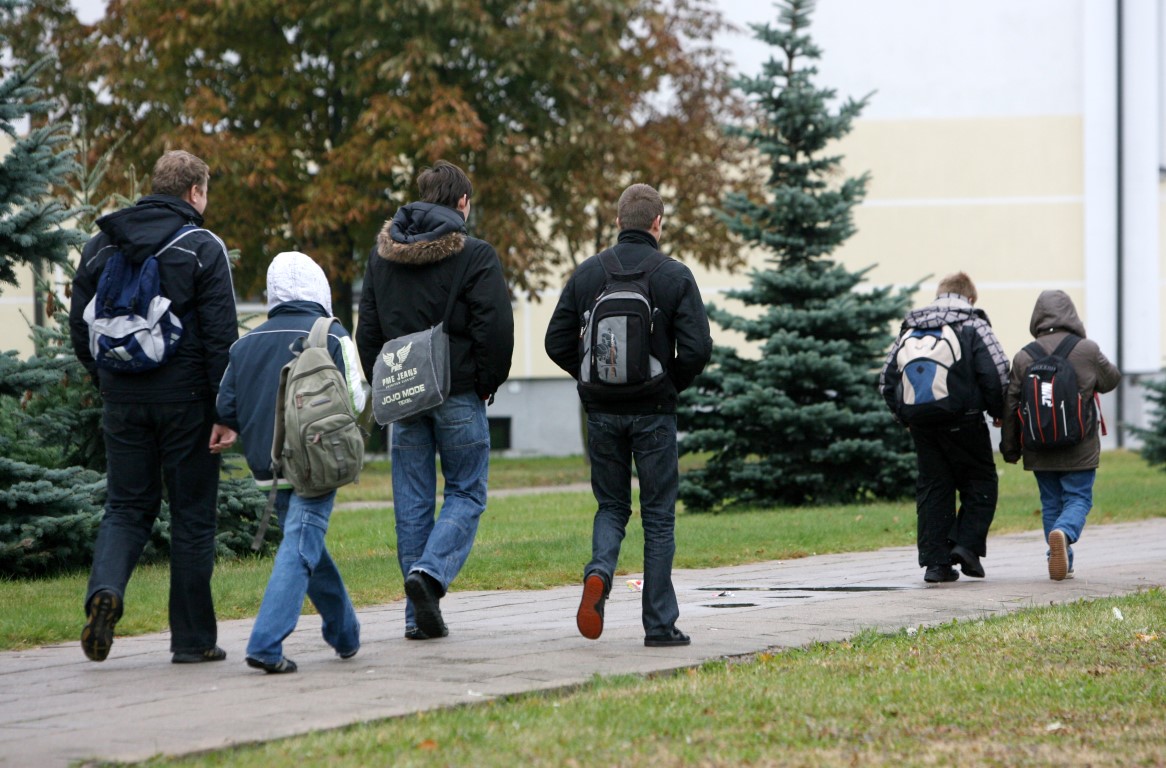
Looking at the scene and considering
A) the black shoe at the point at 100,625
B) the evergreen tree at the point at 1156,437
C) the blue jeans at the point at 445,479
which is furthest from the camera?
the evergreen tree at the point at 1156,437

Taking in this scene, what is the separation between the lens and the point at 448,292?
7.03 metres

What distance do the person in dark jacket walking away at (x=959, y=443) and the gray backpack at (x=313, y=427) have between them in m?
4.32

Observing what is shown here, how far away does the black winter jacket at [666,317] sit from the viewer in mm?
6801

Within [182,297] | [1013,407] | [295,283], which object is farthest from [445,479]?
[1013,407]

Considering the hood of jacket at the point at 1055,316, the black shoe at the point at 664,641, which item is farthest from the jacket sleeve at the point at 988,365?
the black shoe at the point at 664,641

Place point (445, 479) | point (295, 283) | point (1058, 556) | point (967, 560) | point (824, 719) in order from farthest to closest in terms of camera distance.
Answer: point (967, 560) → point (1058, 556) → point (445, 479) → point (295, 283) → point (824, 719)

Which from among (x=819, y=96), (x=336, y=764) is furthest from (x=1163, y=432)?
(x=336, y=764)

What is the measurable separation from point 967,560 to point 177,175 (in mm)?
5184

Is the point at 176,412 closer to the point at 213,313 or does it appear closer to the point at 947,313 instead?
the point at 213,313

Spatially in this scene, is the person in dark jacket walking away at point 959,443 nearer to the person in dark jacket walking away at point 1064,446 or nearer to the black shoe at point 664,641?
the person in dark jacket walking away at point 1064,446

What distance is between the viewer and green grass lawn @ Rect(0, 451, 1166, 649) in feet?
27.0

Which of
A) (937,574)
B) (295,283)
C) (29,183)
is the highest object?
(29,183)

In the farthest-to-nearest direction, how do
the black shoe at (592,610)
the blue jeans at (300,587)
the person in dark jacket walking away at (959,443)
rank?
the person in dark jacket walking away at (959,443) → the black shoe at (592,610) → the blue jeans at (300,587)

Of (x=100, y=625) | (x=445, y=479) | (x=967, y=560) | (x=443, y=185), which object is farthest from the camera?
(x=967, y=560)
